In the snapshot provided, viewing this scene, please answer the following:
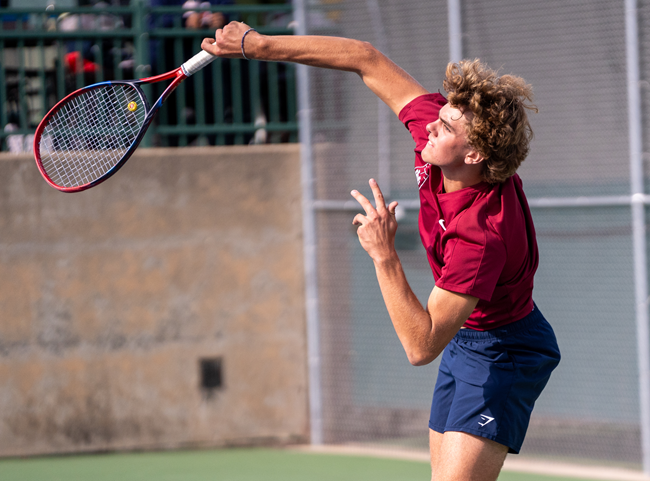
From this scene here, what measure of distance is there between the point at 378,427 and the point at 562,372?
1354mm

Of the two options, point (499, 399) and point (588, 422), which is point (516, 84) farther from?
point (588, 422)

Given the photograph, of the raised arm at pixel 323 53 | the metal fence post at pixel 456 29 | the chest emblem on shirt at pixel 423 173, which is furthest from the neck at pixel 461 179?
the metal fence post at pixel 456 29

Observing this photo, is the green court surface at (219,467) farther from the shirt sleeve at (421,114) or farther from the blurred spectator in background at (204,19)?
the blurred spectator in background at (204,19)

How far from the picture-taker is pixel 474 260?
2443 millimetres

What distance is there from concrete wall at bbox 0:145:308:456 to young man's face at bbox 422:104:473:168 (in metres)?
2.93

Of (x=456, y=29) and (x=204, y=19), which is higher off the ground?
(x=204, y=19)

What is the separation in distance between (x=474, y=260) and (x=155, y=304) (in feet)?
11.0

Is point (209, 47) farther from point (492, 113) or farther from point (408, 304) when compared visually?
point (408, 304)

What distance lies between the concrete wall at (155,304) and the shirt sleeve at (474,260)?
3.05 metres

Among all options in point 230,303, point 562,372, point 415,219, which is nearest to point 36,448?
point 230,303

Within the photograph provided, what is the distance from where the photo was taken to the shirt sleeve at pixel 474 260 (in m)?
2.44

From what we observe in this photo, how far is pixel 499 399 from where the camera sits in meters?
2.70

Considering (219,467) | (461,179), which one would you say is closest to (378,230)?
(461,179)

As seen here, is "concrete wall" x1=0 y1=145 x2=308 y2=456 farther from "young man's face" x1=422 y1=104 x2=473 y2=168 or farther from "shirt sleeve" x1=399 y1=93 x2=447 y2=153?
"young man's face" x1=422 y1=104 x2=473 y2=168
